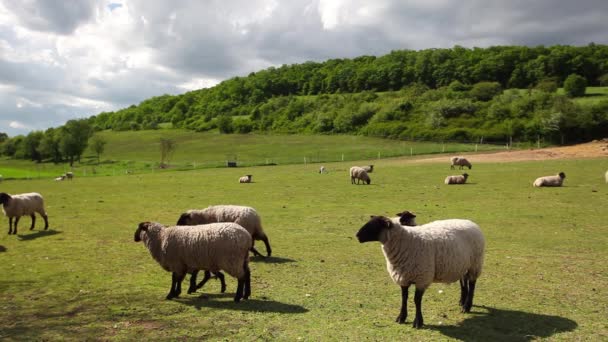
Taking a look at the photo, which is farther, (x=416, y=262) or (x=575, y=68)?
(x=575, y=68)

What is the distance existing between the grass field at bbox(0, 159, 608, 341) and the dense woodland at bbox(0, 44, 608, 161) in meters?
65.1

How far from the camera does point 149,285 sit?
11.3 m

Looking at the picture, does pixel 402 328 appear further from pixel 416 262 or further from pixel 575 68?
pixel 575 68

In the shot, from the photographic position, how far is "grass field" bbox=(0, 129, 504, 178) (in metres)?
72.9

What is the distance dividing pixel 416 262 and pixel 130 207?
22.2m

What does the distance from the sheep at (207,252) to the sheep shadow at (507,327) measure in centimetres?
425

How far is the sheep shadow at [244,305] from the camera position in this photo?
934 cm

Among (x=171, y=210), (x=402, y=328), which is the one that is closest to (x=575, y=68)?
(x=171, y=210)

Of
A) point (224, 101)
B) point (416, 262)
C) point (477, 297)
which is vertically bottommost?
point (477, 297)

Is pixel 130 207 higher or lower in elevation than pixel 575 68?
lower

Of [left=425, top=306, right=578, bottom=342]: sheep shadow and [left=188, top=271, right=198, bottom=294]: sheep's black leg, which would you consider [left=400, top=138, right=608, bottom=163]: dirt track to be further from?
[left=188, top=271, right=198, bottom=294]: sheep's black leg

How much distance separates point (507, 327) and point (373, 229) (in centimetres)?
305

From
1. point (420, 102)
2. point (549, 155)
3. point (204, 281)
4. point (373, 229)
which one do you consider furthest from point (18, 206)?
point (420, 102)

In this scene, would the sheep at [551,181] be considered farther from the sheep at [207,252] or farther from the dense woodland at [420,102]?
the dense woodland at [420,102]
